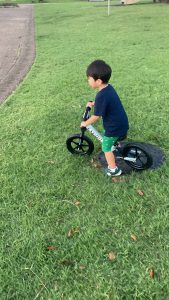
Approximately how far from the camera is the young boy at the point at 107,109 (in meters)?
3.97

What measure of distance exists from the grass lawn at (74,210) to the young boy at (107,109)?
0.36 metres

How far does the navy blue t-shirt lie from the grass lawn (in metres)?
0.59

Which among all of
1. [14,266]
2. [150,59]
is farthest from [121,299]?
[150,59]

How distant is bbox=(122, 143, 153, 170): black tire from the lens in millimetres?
4357

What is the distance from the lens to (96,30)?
55.8 ft

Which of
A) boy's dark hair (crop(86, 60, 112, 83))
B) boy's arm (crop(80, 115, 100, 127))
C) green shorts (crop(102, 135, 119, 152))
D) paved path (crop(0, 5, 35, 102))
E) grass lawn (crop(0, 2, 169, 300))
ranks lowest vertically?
paved path (crop(0, 5, 35, 102))

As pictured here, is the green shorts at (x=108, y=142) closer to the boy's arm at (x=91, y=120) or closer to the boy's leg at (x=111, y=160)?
the boy's leg at (x=111, y=160)

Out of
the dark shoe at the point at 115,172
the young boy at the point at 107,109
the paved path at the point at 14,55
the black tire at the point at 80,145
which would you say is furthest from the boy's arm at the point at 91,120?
the paved path at the point at 14,55

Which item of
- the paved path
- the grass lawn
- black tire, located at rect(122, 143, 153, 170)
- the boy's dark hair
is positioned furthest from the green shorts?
the paved path

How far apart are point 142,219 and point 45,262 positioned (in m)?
1.05

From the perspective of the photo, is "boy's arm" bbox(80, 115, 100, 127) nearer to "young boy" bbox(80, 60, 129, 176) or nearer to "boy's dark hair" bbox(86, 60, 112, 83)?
"young boy" bbox(80, 60, 129, 176)

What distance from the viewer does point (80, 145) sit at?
4.84 metres

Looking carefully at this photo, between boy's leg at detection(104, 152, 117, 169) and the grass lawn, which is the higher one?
boy's leg at detection(104, 152, 117, 169)

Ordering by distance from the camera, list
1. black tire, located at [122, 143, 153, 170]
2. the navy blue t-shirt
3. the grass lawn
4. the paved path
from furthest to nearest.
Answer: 1. the paved path
2. black tire, located at [122, 143, 153, 170]
3. the navy blue t-shirt
4. the grass lawn
